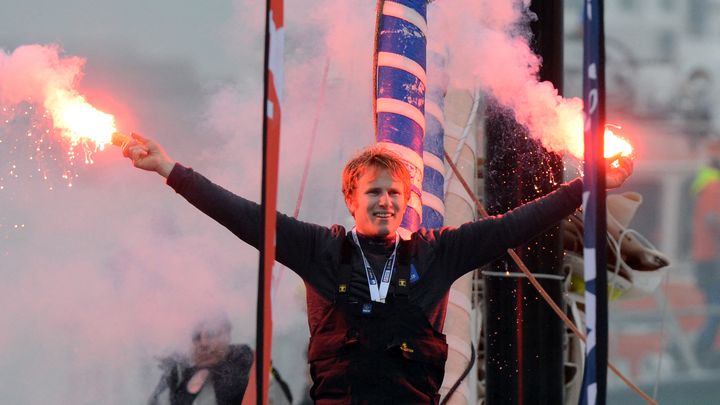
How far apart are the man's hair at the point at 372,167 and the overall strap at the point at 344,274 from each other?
16 centimetres

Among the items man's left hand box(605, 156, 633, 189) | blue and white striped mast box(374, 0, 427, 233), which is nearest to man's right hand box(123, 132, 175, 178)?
blue and white striped mast box(374, 0, 427, 233)

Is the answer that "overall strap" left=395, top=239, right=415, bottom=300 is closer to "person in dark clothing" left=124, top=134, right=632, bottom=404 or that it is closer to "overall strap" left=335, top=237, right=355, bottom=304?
"person in dark clothing" left=124, top=134, right=632, bottom=404

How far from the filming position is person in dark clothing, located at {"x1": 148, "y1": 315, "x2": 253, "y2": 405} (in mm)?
4746

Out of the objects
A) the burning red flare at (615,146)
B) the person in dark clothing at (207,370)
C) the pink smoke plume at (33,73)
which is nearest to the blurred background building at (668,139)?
the person in dark clothing at (207,370)

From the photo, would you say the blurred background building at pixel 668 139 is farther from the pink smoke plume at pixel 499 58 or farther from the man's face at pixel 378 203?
the man's face at pixel 378 203

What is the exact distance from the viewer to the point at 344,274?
2.75m

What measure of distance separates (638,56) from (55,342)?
4501 mm

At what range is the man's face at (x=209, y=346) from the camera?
477 centimetres

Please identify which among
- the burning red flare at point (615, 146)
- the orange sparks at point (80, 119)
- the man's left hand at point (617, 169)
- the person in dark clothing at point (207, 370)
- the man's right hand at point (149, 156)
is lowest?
the person in dark clothing at point (207, 370)

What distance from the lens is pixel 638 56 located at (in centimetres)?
761

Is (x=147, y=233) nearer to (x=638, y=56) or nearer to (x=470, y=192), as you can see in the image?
(x=470, y=192)

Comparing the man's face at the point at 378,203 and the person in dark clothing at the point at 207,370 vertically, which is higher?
the man's face at the point at 378,203

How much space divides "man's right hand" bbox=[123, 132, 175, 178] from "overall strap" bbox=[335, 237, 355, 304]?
457mm

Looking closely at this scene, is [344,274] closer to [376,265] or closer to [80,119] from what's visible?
[376,265]
